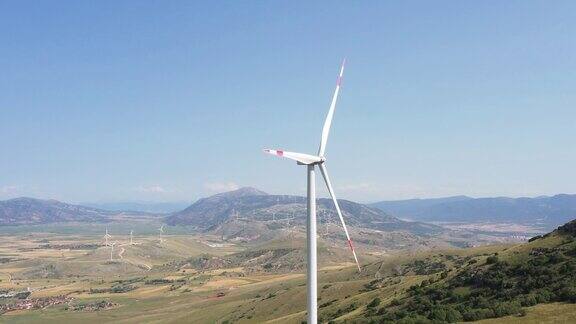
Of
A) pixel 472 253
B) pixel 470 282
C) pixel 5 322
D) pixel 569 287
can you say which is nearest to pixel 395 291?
pixel 470 282

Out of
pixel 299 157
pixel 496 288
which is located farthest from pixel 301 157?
pixel 496 288

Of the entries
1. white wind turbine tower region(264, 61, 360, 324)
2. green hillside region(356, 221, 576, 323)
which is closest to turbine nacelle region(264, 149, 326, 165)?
white wind turbine tower region(264, 61, 360, 324)

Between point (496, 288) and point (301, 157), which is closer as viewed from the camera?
point (301, 157)

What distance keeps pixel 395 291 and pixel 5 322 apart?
162630mm

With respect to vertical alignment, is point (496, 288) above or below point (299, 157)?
below

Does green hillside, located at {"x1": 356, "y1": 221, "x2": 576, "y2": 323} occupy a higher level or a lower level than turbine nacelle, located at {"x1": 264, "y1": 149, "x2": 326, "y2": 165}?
lower

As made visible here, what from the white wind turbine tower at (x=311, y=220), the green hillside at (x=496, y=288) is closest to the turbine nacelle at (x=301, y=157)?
the white wind turbine tower at (x=311, y=220)

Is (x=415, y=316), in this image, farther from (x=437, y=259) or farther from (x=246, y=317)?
(x=437, y=259)

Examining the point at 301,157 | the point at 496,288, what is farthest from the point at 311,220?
the point at 496,288

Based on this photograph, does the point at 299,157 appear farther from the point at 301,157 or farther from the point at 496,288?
the point at 496,288

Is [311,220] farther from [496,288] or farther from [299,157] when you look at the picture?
[496,288]

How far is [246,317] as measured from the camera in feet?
447

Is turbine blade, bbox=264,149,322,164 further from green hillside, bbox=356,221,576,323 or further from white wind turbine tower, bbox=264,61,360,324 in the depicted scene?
green hillside, bbox=356,221,576,323

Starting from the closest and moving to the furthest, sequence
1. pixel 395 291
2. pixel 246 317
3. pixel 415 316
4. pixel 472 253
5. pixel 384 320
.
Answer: pixel 415 316, pixel 384 320, pixel 395 291, pixel 246 317, pixel 472 253
